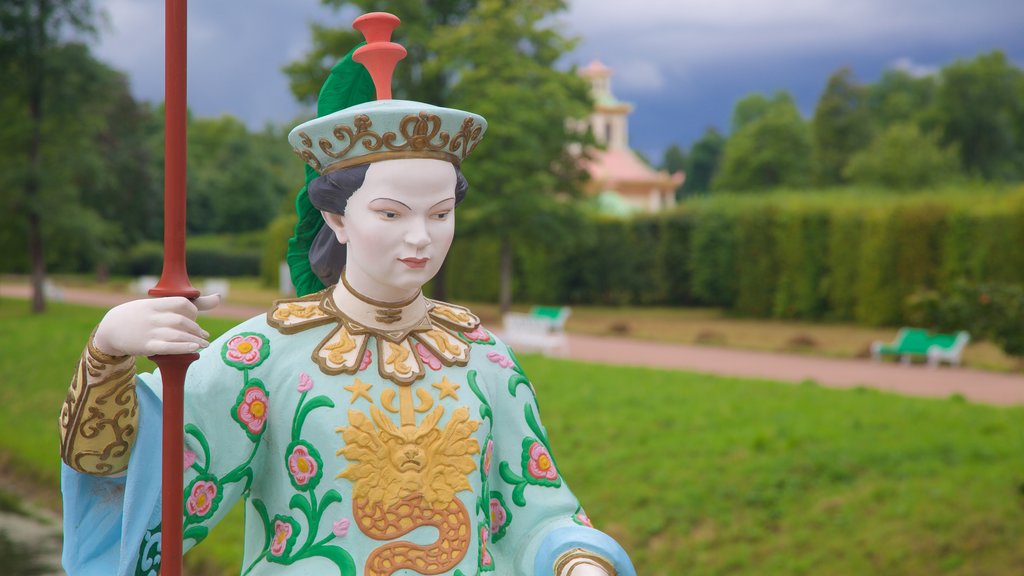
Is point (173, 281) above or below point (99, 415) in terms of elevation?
above

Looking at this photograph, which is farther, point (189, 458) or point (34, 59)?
point (34, 59)

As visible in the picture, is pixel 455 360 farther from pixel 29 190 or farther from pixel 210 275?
pixel 210 275

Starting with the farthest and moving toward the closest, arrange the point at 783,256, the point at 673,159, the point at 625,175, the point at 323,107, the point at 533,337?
the point at 673,159 → the point at 625,175 → the point at 783,256 → the point at 533,337 → the point at 323,107

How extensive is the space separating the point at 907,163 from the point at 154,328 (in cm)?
3864

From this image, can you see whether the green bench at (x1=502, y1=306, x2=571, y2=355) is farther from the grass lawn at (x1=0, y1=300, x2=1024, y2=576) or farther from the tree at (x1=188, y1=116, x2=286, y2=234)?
the tree at (x1=188, y1=116, x2=286, y2=234)

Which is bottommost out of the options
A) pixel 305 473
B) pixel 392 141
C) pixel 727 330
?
pixel 727 330

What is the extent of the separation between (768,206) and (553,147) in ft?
21.1

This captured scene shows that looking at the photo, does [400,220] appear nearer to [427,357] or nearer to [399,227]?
[399,227]

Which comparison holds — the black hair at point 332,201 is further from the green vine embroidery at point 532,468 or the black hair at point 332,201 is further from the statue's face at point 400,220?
the green vine embroidery at point 532,468

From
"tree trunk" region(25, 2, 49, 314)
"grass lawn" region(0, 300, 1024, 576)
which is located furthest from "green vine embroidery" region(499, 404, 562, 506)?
"tree trunk" region(25, 2, 49, 314)

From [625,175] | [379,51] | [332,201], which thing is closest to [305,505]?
[332,201]

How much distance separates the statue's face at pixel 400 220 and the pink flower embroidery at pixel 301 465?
44 centimetres

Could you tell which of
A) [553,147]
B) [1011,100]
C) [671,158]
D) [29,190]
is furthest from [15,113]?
[671,158]

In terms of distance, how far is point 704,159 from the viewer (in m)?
82.2
